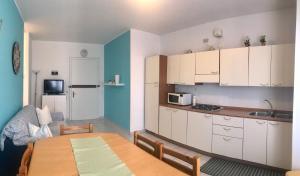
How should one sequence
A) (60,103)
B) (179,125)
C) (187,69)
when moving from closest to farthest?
(179,125) → (187,69) → (60,103)

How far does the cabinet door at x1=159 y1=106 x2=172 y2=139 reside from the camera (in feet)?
13.6

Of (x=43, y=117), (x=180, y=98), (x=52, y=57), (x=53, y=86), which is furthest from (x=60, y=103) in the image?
(x=180, y=98)

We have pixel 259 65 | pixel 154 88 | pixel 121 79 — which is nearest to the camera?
pixel 259 65

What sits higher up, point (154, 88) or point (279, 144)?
point (154, 88)

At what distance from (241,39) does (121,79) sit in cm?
307

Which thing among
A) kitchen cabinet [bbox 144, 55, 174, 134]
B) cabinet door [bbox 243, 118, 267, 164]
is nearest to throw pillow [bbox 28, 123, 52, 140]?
kitchen cabinet [bbox 144, 55, 174, 134]

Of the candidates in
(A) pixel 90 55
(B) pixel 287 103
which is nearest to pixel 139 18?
(B) pixel 287 103

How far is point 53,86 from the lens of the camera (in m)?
6.11

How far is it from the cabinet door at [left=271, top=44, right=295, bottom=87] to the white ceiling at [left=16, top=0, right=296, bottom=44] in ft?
2.45

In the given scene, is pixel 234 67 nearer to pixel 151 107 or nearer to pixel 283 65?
pixel 283 65

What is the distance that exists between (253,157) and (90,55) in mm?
5668

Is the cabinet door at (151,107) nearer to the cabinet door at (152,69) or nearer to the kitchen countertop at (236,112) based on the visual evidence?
the cabinet door at (152,69)

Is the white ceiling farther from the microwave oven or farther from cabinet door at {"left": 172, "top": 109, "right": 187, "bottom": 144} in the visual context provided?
cabinet door at {"left": 172, "top": 109, "right": 187, "bottom": 144}

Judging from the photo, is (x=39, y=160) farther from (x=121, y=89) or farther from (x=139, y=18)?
(x=121, y=89)
